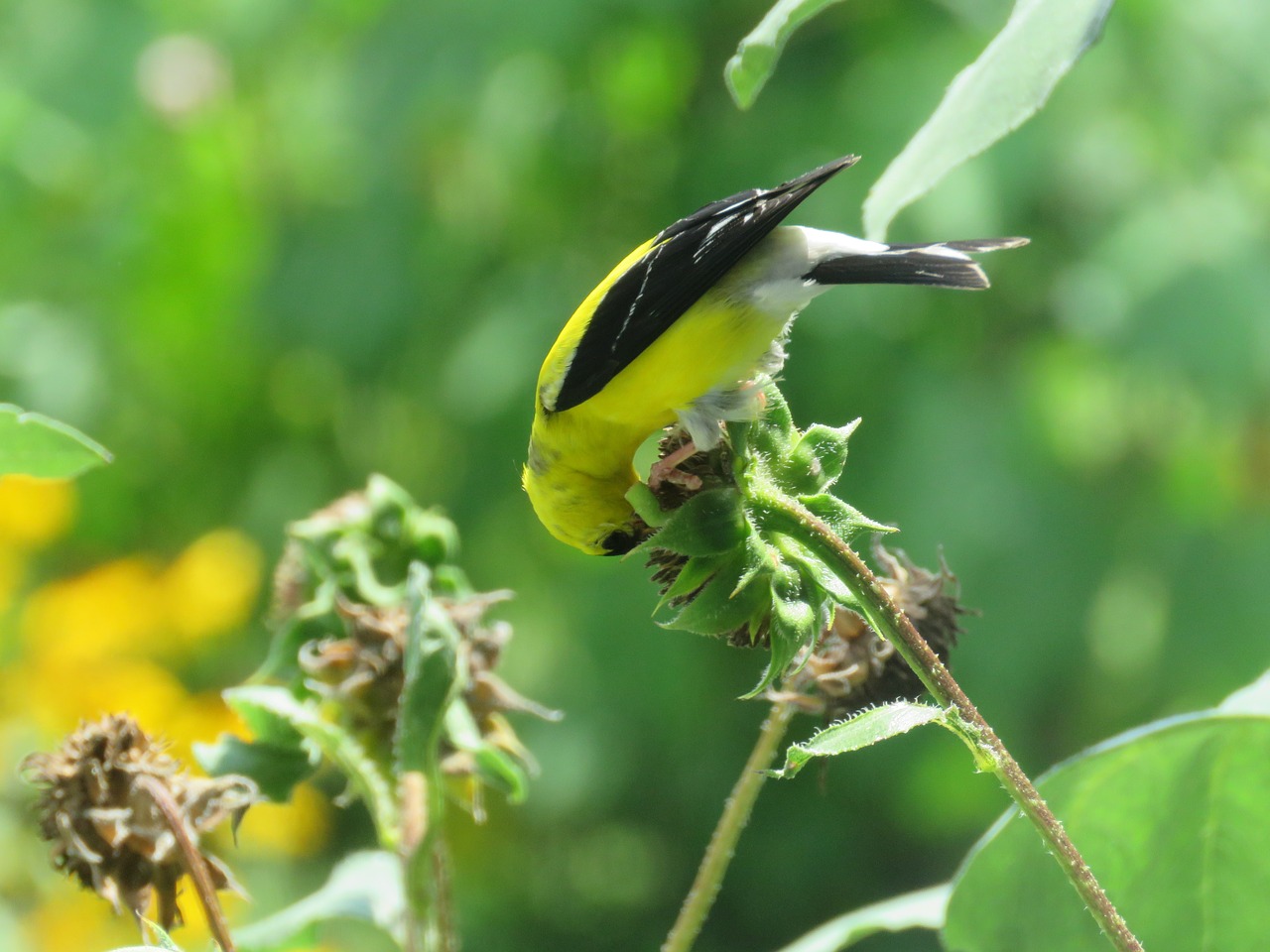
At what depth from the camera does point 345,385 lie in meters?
3.59

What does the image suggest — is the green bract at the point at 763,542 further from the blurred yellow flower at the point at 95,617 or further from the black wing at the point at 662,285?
the blurred yellow flower at the point at 95,617

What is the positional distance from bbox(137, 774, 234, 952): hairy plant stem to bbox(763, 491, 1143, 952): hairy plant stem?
0.45 m

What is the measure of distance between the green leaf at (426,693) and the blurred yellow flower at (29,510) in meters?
2.06

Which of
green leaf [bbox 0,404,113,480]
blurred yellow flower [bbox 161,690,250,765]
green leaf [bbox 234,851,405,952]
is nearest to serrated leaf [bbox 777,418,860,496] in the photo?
green leaf [bbox 0,404,113,480]

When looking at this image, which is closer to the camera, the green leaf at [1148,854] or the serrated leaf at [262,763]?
the green leaf at [1148,854]

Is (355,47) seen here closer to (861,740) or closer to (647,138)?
(647,138)

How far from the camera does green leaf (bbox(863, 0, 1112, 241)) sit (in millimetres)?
616

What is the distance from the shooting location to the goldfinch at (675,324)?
1.35 metres

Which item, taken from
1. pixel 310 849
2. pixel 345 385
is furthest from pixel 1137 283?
pixel 310 849

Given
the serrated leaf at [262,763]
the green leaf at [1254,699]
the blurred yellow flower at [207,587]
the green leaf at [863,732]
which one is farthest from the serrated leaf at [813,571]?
the blurred yellow flower at [207,587]

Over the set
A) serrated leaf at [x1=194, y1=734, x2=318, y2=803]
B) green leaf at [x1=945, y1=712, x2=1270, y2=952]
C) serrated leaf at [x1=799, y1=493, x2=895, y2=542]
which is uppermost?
serrated leaf at [x1=194, y1=734, x2=318, y2=803]

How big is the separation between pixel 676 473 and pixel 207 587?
7.24ft

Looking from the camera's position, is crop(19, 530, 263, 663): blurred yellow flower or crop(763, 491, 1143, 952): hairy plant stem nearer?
crop(763, 491, 1143, 952): hairy plant stem

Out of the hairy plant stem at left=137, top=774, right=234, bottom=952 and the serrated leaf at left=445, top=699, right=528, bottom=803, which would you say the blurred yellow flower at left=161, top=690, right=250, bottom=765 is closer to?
the serrated leaf at left=445, top=699, right=528, bottom=803
